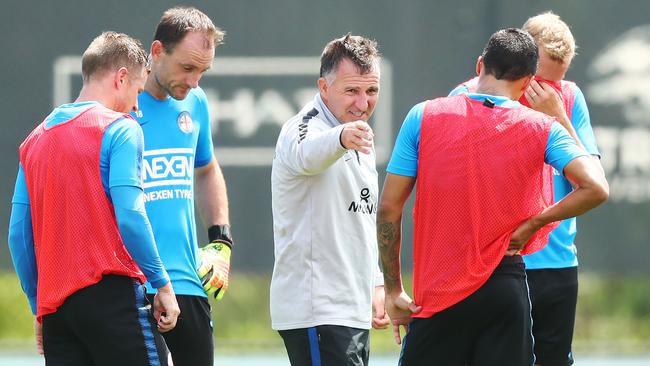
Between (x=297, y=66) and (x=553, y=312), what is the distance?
2.49 meters

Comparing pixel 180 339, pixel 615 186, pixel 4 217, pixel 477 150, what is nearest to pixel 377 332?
pixel 615 186

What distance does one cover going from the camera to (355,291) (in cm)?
430

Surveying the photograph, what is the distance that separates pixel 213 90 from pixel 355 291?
10.2 ft

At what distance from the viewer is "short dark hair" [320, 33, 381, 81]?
4.32m

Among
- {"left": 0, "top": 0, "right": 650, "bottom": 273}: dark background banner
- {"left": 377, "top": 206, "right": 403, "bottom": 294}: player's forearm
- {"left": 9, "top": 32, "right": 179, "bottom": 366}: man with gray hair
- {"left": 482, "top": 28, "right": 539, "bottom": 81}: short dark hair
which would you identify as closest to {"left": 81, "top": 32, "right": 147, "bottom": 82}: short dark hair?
{"left": 9, "top": 32, "right": 179, "bottom": 366}: man with gray hair

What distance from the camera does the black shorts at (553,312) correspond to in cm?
536

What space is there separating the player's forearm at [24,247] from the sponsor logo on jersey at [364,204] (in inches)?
45.3

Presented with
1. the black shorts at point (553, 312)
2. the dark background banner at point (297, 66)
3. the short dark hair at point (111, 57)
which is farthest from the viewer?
the dark background banner at point (297, 66)

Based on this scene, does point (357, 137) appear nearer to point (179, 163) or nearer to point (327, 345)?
point (327, 345)

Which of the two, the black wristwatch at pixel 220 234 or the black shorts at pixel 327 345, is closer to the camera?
the black shorts at pixel 327 345

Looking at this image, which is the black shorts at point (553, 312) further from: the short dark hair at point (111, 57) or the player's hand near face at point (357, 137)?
the short dark hair at point (111, 57)

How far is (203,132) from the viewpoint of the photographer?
16.3 ft

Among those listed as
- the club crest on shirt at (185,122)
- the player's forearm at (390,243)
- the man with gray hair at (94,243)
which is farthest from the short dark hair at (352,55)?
the man with gray hair at (94,243)

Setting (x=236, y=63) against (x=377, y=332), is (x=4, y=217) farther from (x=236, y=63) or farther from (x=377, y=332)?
(x=377, y=332)
